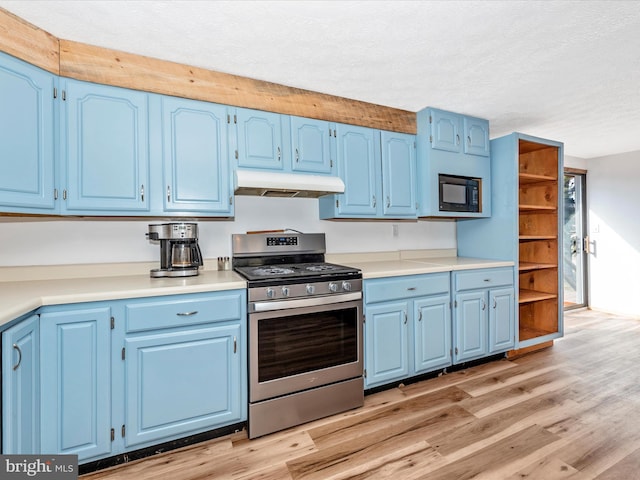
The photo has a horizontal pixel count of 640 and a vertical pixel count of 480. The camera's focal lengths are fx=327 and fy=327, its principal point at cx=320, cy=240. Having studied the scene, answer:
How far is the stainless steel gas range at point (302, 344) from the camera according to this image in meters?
1.97

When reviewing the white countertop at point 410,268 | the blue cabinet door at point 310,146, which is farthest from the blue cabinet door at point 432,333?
the blue cabinet door at point 310,146

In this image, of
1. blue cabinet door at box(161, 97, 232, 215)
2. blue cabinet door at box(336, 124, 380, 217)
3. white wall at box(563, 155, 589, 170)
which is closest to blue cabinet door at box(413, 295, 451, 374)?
blue cabinet door at box(336, 124, 380, 217)

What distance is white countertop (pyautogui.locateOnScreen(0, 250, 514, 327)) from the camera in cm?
152

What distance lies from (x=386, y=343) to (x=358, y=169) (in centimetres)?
140

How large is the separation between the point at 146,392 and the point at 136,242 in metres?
1.04

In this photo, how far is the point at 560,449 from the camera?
1.82 meters

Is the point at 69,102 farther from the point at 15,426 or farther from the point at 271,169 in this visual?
the point at 15,426

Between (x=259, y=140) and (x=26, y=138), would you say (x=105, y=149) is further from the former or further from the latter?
(x=259, y=140)

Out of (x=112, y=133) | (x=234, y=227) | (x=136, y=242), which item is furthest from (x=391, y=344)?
(x=112, y=133)

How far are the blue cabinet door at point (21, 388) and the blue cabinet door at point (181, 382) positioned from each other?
37 centimetres

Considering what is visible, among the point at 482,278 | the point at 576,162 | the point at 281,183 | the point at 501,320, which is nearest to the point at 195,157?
the point at 281,183

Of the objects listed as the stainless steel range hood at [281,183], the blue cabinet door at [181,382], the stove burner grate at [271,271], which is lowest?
the blue cabinet door at [181,382]

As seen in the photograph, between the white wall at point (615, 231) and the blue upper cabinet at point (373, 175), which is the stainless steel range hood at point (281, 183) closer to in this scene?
the blue upper cabinet at point (373, 175)

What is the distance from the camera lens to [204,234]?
2.50m
